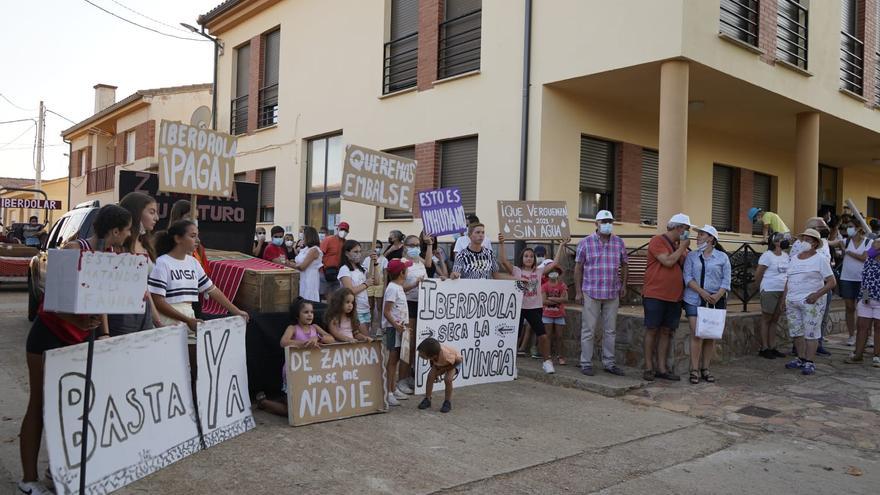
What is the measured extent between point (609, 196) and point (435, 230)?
4.67 metres

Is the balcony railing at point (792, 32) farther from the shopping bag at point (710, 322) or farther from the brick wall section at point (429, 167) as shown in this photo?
the shopping bag at point (710, 322)

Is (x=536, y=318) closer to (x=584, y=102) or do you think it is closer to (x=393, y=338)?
(x=393, y=338)

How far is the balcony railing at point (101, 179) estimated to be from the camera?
2906 cm

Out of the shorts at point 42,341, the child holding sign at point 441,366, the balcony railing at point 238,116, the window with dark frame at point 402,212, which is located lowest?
the child holding sign at point 441,366

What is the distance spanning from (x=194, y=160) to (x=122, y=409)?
3497mm

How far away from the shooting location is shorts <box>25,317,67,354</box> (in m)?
3.96

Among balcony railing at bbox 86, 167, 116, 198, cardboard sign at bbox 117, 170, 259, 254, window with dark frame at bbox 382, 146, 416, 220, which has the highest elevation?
balcony railing at bbox 86, 167, 116, 198

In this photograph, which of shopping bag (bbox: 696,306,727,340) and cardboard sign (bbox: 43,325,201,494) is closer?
cardboard sign (bbox: 43,325,201,494)

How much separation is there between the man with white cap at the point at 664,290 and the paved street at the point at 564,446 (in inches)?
17.5

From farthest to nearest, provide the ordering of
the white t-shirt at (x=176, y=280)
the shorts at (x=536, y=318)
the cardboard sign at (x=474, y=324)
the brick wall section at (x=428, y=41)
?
1. the brick wall section at (x=428, y=41)
2. the shorts at (x=536, y=318)
3. the cardboard sign at (x=474, y=324)
4. the white t-shirt at (x=176, y=280)

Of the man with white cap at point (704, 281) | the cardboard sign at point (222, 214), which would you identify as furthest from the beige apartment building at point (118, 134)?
the man with white cap at point (704, 281)

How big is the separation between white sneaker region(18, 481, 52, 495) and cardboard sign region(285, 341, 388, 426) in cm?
193

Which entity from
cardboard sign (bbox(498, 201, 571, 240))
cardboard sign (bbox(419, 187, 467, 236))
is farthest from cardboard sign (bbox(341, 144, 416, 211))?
cardboard sign (bbox(498, 201, 571, 240))

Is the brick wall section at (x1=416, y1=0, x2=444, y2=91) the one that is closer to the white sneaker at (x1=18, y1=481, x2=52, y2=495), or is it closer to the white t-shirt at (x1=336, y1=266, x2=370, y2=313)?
the white t-shirt at (x1=336, y1=266, x2=370, y2=313)
